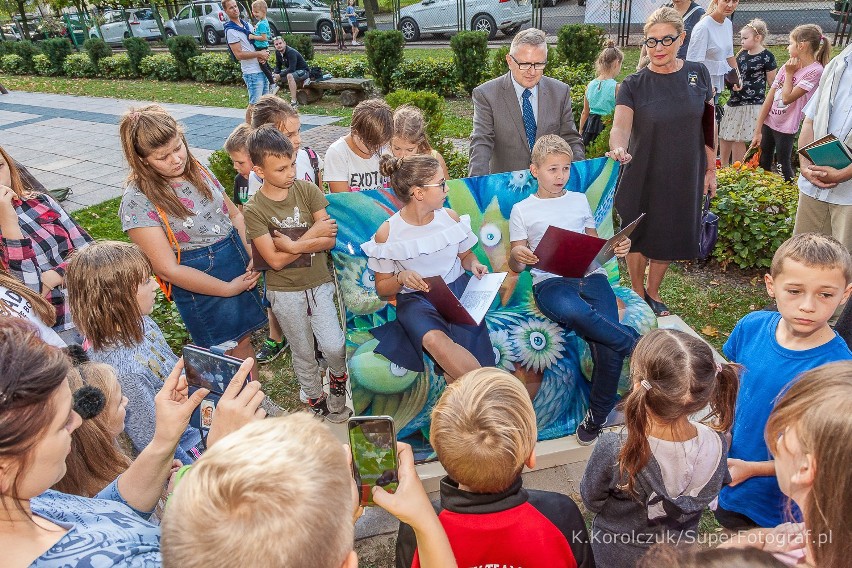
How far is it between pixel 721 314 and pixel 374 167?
291 centimetres

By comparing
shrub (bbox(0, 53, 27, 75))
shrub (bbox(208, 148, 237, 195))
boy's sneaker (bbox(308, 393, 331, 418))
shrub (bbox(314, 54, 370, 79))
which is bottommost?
boy's sneaker (bbox(308, 393, 331, 418))

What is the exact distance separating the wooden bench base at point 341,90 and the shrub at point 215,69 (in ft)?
13.0

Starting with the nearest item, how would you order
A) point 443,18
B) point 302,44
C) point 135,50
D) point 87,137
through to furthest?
point 87,137
point 302,44
point 135,50
point 443,18

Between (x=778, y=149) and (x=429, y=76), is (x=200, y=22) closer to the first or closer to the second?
(x=429, y=76)

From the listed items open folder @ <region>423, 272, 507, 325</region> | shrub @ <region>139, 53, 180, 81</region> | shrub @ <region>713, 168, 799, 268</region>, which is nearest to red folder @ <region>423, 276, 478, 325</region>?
open folder @ <region>423, 272, 507, 325</region>

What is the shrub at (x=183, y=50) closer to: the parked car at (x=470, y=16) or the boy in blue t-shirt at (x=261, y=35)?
the parked car at (x=470, y=16)

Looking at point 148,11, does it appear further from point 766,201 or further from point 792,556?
point 792,556

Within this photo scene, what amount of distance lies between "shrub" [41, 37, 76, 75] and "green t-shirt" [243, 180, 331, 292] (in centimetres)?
2170

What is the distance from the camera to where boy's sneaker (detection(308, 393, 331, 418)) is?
382 cm

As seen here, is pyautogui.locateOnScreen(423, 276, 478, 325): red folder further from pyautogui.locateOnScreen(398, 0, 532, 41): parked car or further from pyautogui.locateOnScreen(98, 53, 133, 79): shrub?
pyautogui.locateOnScreen(98, 53, 133, 79): shrub

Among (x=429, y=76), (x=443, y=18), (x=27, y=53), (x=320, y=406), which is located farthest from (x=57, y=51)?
(x=320, y=406)

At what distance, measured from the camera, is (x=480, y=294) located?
324 cm

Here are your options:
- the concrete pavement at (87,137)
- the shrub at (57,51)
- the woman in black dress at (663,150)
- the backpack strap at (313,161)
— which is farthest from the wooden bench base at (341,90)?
the shrub at (57,51)

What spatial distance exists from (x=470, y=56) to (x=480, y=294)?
9776mm
